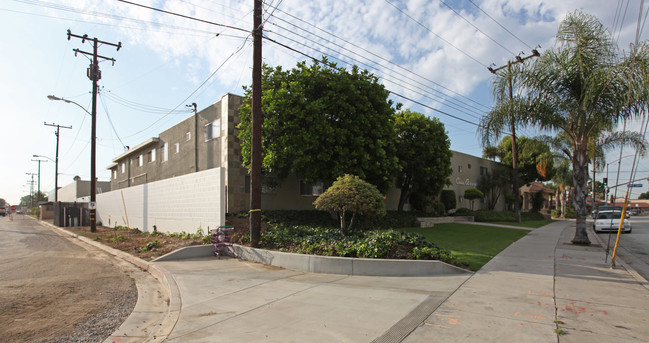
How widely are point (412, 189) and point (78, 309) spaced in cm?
2106

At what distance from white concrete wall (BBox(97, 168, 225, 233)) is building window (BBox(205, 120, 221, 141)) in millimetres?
3416

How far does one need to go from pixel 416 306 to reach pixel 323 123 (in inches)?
427

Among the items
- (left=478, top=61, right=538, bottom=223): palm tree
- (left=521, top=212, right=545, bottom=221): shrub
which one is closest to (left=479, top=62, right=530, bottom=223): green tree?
(left=478, top=61, right=538, bottom=223): palm tree

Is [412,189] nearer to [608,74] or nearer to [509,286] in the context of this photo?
[608,74]

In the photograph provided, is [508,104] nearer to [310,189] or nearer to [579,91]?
[579,91]

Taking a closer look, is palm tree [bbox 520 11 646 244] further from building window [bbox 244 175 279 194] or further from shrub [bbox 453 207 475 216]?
shrub [bbox 453 207 475 216]

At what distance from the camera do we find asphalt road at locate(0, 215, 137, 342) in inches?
208

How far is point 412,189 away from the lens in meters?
24.8

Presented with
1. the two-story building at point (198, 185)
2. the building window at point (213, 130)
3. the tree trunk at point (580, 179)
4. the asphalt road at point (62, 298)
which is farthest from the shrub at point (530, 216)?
the asphalt road at point (62, 298)

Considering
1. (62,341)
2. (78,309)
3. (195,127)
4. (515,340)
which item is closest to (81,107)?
(195,127)

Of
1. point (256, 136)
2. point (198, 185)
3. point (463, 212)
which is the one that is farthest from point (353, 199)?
point (463, 212)

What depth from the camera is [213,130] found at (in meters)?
20.1

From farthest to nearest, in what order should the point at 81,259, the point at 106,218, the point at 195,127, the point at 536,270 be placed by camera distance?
the point at 106,218, the point at 195,127, the point at 81,259, the point at 536,270

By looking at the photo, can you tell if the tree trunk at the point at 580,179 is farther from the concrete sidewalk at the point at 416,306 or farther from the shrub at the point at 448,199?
the shrub at the point at 448,199
